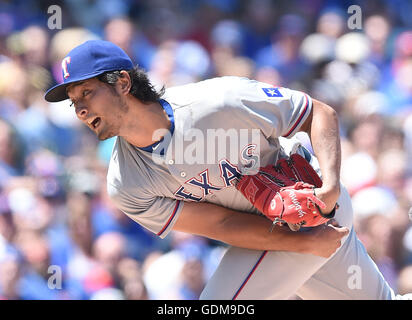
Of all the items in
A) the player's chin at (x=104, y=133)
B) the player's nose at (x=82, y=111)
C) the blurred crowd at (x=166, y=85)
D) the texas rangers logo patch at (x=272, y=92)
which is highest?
the player's nose at (x=82, y=111)

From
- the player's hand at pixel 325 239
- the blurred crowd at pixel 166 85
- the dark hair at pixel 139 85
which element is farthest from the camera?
the blurred crowd at pixel 166 85

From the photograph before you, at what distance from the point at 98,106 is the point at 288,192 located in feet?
2.46

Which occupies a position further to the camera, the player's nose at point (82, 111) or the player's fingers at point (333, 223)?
the player's fingers at point (333, 223)

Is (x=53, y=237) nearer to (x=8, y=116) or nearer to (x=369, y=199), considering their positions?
(x=8, y=116)

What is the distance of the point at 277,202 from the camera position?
252 cm

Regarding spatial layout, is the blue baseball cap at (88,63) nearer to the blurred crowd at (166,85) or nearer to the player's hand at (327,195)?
the player's hand at (327,195)

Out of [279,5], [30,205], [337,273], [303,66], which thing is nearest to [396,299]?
[337,273]

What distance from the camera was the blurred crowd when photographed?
4.10 metres

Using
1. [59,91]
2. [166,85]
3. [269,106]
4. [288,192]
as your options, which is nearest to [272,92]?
[269,106]

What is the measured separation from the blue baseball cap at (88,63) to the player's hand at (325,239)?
958mm

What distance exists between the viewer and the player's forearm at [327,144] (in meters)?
2.49

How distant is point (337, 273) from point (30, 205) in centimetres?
236

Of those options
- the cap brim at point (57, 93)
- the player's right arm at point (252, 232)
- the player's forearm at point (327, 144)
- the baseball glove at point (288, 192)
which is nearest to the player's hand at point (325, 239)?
the player's right arm at point (252, 232)

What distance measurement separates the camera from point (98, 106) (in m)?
2.50
